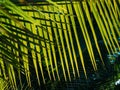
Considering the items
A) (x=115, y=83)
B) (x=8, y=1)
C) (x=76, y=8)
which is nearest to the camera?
(x=8, y=1)

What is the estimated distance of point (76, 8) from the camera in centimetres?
75

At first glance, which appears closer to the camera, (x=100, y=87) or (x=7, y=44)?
(x=7, y=44)

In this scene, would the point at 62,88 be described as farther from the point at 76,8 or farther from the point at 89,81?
the point at 76,8

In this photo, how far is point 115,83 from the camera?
787 centimetres

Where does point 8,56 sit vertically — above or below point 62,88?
above

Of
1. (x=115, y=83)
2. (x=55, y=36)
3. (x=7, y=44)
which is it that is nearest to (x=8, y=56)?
(x=7, y=44)

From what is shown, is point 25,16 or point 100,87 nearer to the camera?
point 25,16

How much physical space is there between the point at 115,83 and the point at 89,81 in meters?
0.52

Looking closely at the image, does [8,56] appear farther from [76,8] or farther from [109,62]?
[109,62]

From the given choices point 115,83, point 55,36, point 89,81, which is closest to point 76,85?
point 89,81

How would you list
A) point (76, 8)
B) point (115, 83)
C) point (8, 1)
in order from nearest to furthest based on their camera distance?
point (8, 1), point (76, 8), point (115, 83)

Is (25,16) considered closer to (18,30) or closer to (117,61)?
(18,30)

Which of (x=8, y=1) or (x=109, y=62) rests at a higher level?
(x=8, y=1)

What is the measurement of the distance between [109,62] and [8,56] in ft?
24.8
